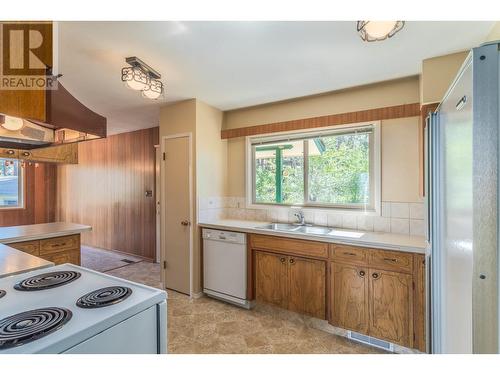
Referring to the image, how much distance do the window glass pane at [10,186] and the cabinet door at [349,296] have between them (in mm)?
6236

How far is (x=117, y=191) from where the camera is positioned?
4.71m

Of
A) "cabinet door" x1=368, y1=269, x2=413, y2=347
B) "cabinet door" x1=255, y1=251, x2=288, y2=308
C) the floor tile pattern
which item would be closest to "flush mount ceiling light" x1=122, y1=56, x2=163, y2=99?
"cabinet door" x1=255, y1=251, x2=288, y2=308

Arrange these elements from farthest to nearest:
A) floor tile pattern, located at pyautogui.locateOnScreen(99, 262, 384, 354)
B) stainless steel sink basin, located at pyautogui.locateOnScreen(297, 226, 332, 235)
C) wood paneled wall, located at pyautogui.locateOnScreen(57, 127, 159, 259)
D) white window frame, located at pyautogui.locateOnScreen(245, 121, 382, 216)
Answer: wood paneled wall, located at pyautogui.locateOnScreen(57, 127, 159, 259) < stainless steel sink basin, located at pyautogui.locateOnScreen(297, 226, 332, 235) < white window frame, located at pyautogui.locateOnScreen(245, 121, 382, 216) < floor tile pattern, located at pyautogui.locateOnScreen(99, 262, 384, 354)

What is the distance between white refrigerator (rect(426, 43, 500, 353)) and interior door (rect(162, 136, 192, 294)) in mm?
2470

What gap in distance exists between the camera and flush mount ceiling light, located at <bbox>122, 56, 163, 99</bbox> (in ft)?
5.98

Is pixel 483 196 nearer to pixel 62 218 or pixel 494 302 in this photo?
pixel 494 302

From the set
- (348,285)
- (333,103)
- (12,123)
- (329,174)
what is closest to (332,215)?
(329,174)

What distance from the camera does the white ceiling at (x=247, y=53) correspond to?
1.54 meters

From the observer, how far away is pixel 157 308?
41.8 inches

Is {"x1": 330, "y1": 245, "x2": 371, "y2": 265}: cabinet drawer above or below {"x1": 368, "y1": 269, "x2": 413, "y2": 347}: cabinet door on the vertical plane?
above

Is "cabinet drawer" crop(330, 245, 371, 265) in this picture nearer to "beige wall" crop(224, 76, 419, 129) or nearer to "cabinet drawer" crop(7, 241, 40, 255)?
"beige wall" crop(224, 76, 419, 129)

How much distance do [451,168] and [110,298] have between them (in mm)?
1574

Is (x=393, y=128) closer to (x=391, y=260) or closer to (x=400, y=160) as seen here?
(x=400, y=160)

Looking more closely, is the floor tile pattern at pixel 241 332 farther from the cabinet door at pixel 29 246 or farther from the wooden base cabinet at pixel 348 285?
the cabinet door at pixel 29 246
